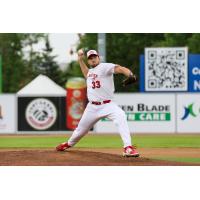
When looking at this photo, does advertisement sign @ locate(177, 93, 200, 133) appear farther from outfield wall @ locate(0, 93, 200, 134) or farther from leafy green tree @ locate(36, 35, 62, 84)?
leafy green tree @ locate(36, 35, 62, 84)

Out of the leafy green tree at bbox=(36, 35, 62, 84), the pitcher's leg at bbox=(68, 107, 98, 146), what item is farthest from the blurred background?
the pitcher's leg at bbox=(68, 107, 98, 146)

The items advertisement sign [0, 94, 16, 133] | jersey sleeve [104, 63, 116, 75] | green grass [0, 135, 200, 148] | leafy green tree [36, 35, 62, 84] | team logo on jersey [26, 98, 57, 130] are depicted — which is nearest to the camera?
jersey sleeve [104, 63, 116, 75]

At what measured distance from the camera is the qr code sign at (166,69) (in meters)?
25.8

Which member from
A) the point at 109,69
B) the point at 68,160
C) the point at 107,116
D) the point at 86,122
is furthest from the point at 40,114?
the point at 68,160

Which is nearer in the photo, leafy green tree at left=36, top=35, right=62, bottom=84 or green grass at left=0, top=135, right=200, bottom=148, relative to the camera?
green grass at left=0, top=135, right=200, bottom=148

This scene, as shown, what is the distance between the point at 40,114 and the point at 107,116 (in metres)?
13.2

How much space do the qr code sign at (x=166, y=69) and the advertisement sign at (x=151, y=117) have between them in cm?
83

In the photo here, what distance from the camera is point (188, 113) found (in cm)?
2486

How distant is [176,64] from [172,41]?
1898 cm

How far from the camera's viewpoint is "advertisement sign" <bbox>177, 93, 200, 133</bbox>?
978 inches

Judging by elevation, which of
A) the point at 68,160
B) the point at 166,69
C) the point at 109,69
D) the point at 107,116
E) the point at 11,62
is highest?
the point at 11,62

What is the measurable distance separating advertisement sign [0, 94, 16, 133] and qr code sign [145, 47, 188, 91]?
17.2 ft

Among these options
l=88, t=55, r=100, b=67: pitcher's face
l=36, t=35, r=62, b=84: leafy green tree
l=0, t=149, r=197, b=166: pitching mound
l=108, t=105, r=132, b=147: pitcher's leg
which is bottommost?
l=0, t=149, r=197, b=166: pitching mound

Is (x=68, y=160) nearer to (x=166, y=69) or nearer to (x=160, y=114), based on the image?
(x=160, y=114)
